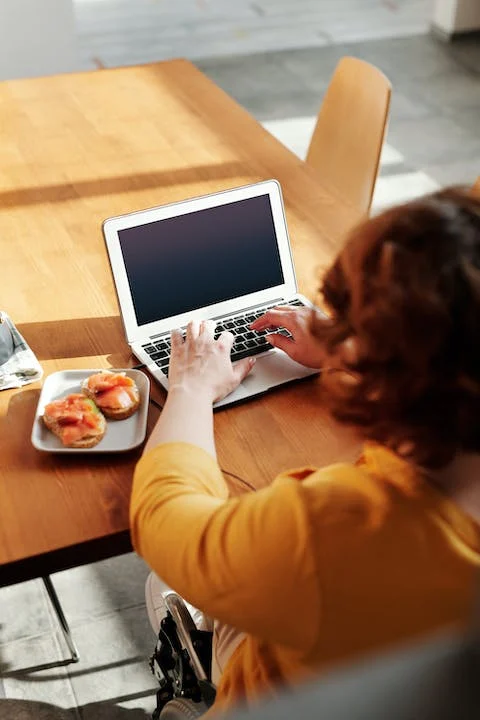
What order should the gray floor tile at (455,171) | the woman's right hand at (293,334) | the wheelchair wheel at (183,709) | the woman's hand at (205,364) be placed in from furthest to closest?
the gray floor tile at (455,171), the woman's right hand at (293,334), the woman's hand at (205,364), the wheelchair wheel at (183,709)

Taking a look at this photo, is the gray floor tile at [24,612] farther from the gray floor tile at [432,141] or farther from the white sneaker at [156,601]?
the gray floor tile at [432,141]

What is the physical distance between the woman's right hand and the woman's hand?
0.07 metres

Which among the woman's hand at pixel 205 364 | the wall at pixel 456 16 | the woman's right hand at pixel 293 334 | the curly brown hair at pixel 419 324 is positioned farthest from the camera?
the wall at pixel 456 16

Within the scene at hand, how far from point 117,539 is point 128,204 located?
1.02m

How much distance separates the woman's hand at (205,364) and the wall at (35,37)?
128 inches

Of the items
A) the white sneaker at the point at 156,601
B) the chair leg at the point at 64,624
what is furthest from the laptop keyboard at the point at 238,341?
the chair leg at the point at 64,624

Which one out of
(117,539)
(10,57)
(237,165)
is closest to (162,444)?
(117,539)

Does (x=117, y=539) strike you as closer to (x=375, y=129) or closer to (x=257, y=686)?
(x=257, y=686)

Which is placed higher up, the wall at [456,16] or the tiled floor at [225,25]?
the wall at [456,16]

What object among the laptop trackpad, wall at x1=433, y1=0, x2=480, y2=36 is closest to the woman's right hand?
the laptop trackpad

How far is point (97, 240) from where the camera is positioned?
1.90 m

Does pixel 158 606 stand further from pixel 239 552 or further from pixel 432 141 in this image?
pixel 432 141

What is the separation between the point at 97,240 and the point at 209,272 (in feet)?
1.44

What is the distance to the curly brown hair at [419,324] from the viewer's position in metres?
0.74
